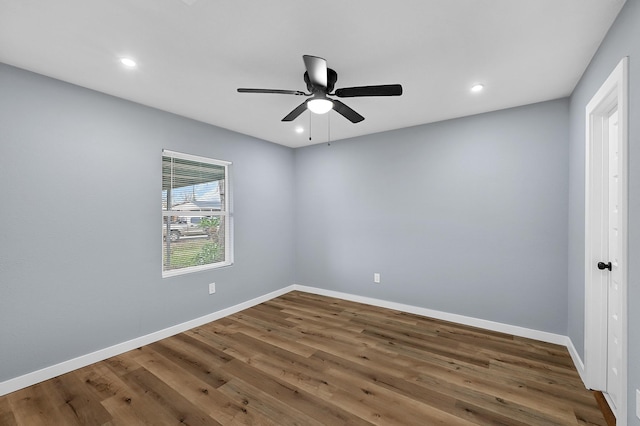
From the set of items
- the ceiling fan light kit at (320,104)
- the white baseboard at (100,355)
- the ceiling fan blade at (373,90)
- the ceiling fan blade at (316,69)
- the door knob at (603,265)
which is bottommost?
the white baseboard at (100,355)

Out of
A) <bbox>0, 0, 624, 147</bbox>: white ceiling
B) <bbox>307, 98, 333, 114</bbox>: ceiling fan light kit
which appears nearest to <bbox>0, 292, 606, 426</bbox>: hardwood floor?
<bbox>307, 98, 333, 114</bbox>: ceiling fan light kit

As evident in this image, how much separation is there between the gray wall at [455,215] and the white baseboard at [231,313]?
0.26 ft

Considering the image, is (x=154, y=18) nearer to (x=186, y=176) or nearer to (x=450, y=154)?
(x=186, y=176)

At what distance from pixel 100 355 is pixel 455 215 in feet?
13.6

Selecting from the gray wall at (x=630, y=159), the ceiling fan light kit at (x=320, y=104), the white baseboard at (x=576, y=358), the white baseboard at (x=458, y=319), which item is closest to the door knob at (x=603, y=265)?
the gray wall at (x=630, y=159)

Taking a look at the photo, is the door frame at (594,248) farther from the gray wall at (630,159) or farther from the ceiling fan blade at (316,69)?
the ceiling fan blade at (316,69)

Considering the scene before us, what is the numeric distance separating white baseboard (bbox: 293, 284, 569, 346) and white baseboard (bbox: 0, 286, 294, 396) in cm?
166

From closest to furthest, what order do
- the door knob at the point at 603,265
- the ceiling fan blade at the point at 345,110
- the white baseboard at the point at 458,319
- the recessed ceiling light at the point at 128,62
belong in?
1. the door knob at the point at 603,265
2. the recessed ceiling light at the point at 128,62
3. the ceiling fan blade at the point at 345,110
4. the white baseboard at the point at 458,319

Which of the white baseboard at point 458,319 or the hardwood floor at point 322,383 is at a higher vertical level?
the white baseboard at point 458,319

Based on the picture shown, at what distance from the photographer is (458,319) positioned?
3457mm

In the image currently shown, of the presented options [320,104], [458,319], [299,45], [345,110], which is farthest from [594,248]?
[299,45]

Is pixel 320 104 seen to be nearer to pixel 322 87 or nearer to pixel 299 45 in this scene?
pixel 322 87

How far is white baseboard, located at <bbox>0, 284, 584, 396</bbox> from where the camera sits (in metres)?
2.27

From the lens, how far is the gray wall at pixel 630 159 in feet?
4.69
